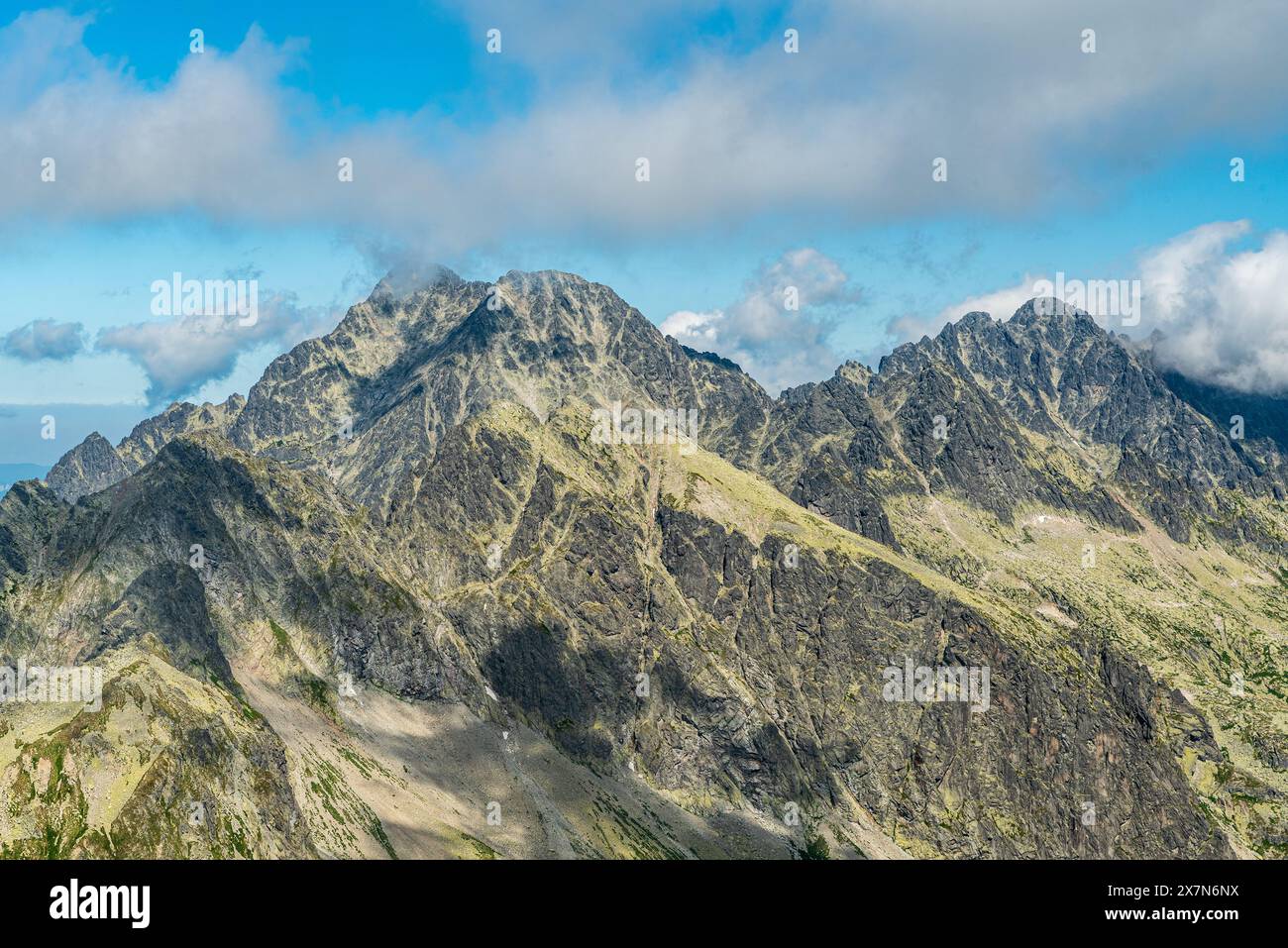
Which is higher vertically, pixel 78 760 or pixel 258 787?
pixel 78 760

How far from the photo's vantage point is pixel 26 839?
132 metres
